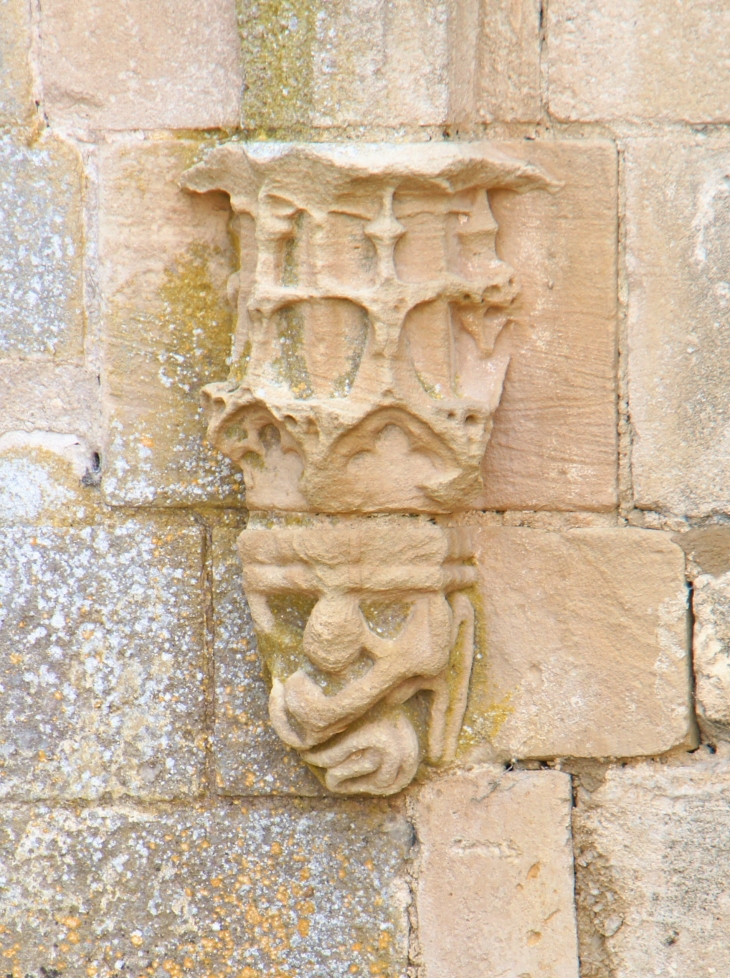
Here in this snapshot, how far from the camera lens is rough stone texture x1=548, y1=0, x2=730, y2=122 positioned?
5.32 ft

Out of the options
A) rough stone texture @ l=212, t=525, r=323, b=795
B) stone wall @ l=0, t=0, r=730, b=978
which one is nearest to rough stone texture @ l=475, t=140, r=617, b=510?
stone wall @ l=0, t=0, r=730, b=978

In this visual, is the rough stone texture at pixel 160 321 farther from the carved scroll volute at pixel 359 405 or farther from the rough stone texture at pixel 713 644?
the rough stone texture at pixel 713 644

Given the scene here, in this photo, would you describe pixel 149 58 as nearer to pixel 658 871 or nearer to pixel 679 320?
pixel 679 320

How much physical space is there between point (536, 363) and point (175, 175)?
733 mm

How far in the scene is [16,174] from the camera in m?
1.73

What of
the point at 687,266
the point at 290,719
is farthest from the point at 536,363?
the point at 290,719

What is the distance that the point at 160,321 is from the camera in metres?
1.73

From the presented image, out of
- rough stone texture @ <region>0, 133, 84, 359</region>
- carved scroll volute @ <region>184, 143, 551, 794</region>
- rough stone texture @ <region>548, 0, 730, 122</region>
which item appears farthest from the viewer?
rough stone texture @ <region>0, 133, 84, 359</region>

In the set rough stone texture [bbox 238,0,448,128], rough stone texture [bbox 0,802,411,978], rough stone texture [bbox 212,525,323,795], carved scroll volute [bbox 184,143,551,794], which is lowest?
rough stone texture [bbox 0,802,411,978]

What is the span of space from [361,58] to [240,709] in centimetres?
115

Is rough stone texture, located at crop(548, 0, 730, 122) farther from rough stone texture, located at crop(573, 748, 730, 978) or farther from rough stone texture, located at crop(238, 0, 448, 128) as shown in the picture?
rough stone texture, located at crop(573, 748, 730, 978)

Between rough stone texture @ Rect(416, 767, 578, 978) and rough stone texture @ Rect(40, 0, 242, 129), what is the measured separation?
134cm

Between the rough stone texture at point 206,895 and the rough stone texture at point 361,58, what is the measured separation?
125cm

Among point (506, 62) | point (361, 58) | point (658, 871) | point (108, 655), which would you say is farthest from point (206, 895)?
point (506, 62)
